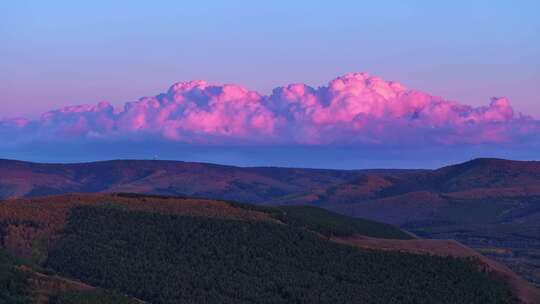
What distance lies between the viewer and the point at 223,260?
6353 inches

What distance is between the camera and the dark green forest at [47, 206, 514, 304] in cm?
14712

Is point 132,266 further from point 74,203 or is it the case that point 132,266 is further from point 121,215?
point 74,203

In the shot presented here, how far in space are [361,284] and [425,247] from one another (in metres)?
29.1

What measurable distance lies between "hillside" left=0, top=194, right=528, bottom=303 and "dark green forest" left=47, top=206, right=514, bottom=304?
0.63 feet

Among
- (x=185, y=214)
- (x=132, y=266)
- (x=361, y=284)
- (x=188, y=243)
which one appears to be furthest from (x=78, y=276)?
(x=361, y=284)

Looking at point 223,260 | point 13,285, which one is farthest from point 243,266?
point 13,285

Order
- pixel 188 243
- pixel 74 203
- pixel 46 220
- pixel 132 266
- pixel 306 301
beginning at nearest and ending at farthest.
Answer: pixel 306 301
pixel 132 266
pixel 188 243
pixel 46 220
pixel 74 203

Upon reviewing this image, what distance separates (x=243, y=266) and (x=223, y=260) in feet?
15.5

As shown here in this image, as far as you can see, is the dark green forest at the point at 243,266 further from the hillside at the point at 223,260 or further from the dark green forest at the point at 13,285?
the dark green forest at the point at 13,285

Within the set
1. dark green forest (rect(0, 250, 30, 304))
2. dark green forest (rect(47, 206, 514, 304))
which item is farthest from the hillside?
dark green forest (rect(0, 250, 30, 304))

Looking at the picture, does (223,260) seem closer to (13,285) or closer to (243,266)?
(243,266)

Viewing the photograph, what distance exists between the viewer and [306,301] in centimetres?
14362

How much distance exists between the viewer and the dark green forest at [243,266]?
147 metres

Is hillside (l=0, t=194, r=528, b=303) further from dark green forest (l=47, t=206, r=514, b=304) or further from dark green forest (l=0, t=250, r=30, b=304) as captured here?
dark green forest (l=0, t=250, r=30, b=304)
